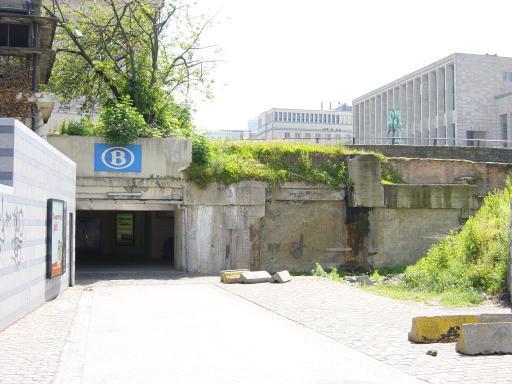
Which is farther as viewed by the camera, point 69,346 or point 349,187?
point 349,187

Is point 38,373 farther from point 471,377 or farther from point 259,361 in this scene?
point 471,377

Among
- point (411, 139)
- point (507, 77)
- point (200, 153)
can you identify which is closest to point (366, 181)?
point (200, 153)

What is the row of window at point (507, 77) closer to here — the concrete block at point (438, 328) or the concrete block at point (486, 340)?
the concrete block at point (438, 328)

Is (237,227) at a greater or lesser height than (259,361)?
greater

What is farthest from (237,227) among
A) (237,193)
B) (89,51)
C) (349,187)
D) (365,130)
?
(365,130)

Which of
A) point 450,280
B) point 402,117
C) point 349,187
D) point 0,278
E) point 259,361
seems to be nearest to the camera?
point 259,361

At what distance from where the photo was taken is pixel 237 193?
2170cm

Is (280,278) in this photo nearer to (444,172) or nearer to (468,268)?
(468,268)

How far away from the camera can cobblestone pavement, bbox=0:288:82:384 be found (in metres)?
6.95

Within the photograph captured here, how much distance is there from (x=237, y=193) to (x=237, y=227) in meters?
1.21

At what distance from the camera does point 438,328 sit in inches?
349


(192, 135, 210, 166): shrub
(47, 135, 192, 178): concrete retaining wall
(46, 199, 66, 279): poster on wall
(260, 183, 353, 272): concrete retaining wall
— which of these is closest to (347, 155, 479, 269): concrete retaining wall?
(260, 183, 353, 272): concrete retaining wall

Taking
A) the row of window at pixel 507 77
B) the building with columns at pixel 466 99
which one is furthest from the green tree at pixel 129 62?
the row of window at pixel 507 77

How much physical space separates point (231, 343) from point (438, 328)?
3014mm
